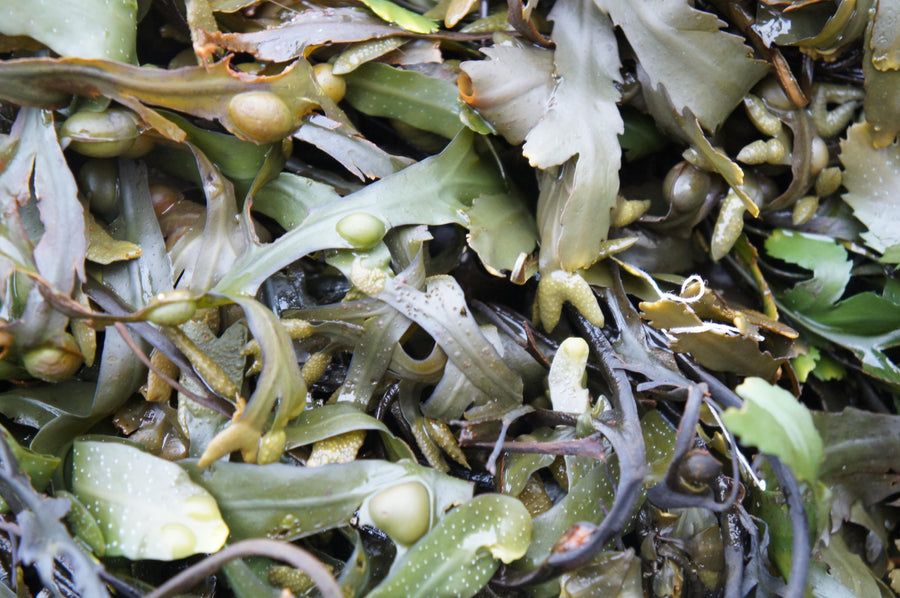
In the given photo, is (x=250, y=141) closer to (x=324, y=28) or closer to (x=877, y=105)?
(x=324, y=28)

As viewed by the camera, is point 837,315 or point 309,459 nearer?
point 309,459

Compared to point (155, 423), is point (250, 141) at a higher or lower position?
higher

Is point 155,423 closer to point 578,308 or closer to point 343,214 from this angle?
point 343,214

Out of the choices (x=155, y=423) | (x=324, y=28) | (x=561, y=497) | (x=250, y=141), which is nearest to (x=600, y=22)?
(x=324, y=28)

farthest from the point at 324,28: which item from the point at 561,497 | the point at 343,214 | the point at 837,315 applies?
the point at 837,315

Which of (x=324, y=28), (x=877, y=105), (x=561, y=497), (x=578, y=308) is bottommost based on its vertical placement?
(x=561, y=497)

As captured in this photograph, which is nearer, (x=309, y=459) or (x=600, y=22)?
(x=309, y=459)

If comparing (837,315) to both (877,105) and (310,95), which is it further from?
(310,95)

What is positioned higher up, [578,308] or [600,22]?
[600,22]
